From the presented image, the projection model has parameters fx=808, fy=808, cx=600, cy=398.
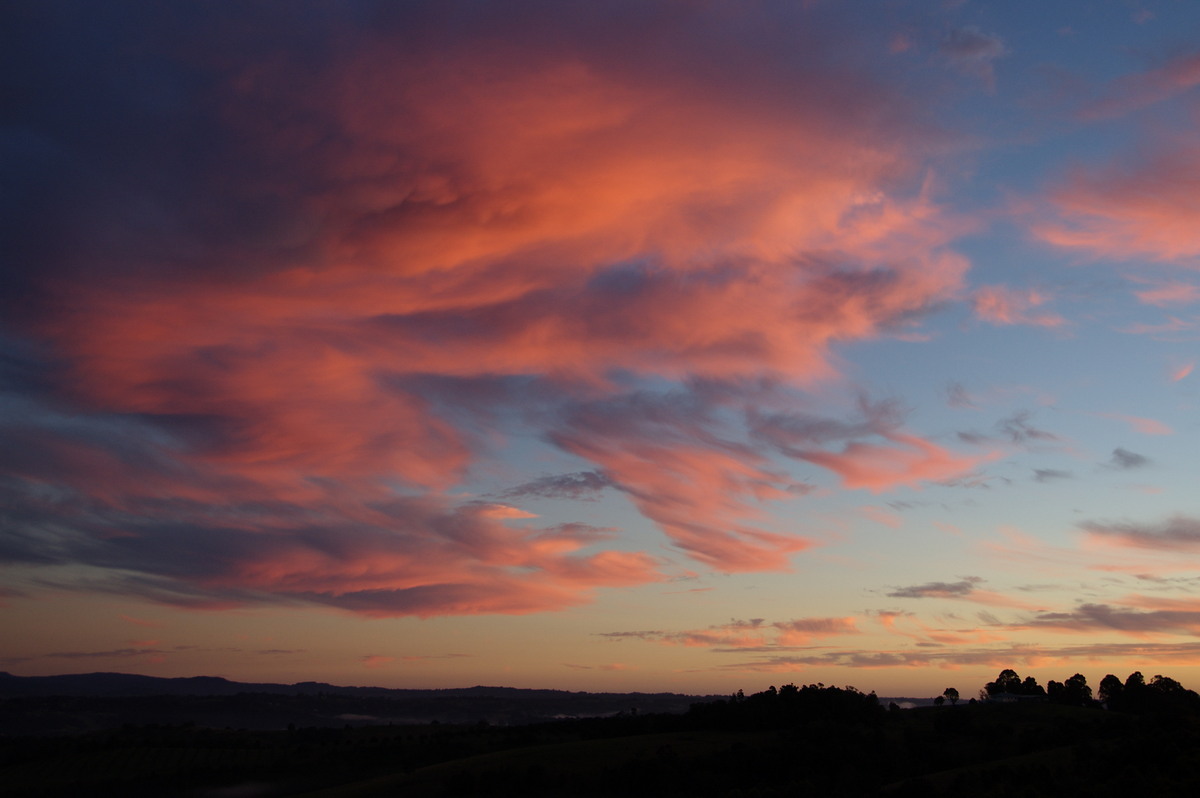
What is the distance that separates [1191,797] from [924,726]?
142 m

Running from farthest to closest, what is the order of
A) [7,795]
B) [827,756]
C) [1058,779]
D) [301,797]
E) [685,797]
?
[7,795] → [301,797] → [827,756] → [685,797] → [1058,779]

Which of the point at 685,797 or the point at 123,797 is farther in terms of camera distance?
the point at 123,797

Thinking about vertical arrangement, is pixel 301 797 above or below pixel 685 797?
below

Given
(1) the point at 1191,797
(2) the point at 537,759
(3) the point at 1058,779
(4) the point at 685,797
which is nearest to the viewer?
(1) the point at 1191,797

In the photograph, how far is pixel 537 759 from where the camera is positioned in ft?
529

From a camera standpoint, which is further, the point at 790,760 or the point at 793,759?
the point at 793,759

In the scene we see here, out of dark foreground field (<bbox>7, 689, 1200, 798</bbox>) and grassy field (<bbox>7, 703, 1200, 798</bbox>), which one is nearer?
dark foreground field (<bbox>7, 689, 1200, 798</bbox>)

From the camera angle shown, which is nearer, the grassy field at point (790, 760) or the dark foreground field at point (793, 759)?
the dark foreground field at point (793, 759)

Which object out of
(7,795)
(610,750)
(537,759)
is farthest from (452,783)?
(7,795)

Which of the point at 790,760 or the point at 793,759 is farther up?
the point at 793,759

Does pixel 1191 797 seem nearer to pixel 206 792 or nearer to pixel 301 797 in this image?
pixel 301 797

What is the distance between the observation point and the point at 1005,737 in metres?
153

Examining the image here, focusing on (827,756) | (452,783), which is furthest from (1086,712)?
(452,783)

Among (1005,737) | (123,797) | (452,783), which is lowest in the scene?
(123,797)
